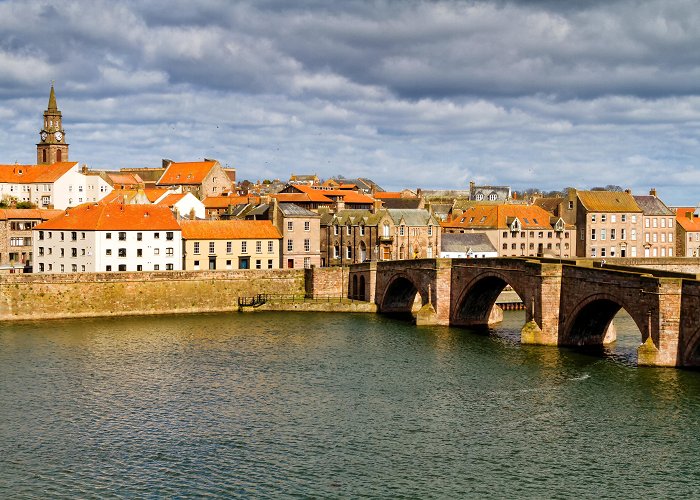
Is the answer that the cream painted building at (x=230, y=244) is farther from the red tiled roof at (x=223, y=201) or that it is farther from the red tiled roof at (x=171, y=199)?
the red tiled roof at (x=223, y=201)

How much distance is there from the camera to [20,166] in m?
161

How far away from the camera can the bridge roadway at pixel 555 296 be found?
65.6 m

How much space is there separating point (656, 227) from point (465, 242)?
4115 cm

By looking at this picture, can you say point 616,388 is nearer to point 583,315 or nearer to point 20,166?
point 583,315

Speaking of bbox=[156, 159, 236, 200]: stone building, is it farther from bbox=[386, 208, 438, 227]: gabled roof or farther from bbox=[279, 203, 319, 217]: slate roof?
bbox=[386, 208, 438, 227]: gabled roof

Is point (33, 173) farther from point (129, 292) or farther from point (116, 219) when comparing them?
point (129, 292)

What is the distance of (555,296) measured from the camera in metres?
79.1

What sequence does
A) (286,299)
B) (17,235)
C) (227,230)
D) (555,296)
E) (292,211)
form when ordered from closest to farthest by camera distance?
(555,296) < (286,299) < (227,230) < (292,211) < (17,235)

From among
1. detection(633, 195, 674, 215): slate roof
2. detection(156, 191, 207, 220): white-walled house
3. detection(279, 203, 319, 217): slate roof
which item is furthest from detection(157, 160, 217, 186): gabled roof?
detection(633, 195, 674, 215): slate roof

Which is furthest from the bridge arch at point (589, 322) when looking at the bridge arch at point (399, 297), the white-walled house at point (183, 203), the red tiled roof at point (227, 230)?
the white-walled house at point (183, 203)

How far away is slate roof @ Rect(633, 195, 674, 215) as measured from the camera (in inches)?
6093

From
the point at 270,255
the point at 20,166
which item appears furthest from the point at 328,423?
the point at 20,166

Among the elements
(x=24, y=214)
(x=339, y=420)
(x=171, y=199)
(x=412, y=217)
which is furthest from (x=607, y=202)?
(x=339, y=420)

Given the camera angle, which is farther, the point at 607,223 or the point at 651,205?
the point at 651,205
